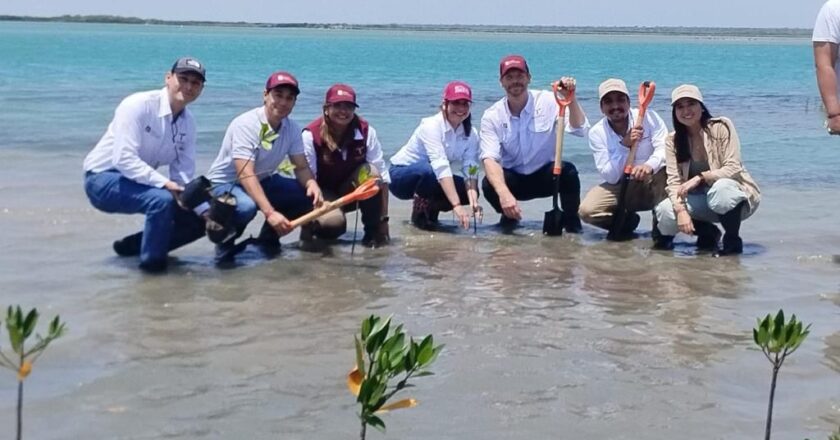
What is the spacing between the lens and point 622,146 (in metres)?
7.71

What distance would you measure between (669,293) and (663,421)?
214 cm

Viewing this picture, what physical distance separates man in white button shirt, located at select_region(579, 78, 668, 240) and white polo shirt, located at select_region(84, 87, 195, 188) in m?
2.70

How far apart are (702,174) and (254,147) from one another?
274 cm

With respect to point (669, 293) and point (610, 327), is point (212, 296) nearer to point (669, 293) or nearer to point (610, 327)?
point (610, 327)

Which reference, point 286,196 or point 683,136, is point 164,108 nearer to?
point 286,196

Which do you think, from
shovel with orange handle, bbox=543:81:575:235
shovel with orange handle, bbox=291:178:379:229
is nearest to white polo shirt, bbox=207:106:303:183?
shovel with orange handle, bbox=291:178:379:229

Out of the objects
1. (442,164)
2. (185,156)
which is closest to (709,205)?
(442,164)

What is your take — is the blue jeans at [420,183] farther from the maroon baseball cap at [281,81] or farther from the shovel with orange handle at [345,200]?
the maroon baseball cap at [281,81]

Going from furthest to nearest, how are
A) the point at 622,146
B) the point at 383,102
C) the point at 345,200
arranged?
the point at 383,102, the point at 622,146, the point at 345,200

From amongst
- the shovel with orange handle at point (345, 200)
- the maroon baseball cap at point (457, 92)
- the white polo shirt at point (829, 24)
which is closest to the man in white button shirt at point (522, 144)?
the maroon baseball cap at point (457, 92)

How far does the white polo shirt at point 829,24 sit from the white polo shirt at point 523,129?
2.17m

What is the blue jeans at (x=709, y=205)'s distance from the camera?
23.2 ft

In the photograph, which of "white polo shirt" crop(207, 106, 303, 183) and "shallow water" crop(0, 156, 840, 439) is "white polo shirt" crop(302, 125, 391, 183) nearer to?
"white polo shirt" crop(207, 106, 303, 183)

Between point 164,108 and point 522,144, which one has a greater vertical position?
point 164,108
